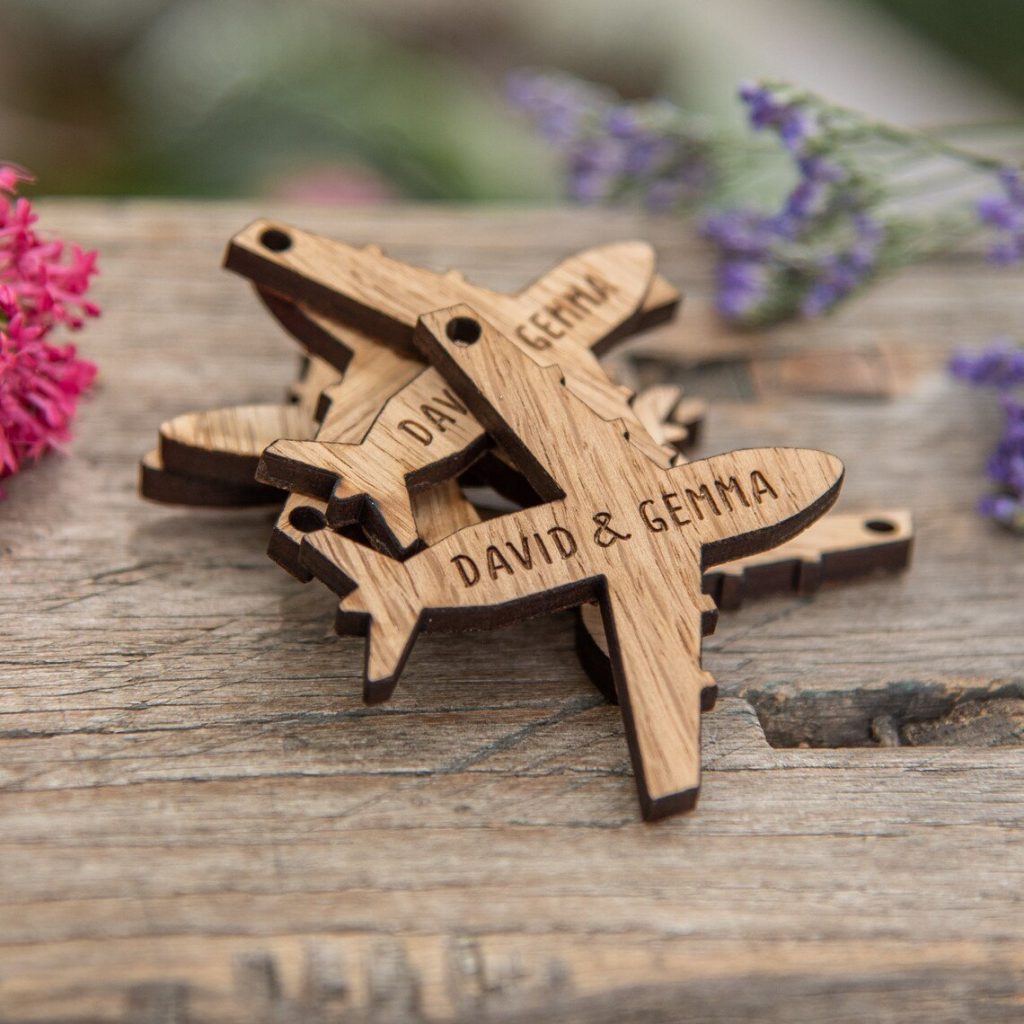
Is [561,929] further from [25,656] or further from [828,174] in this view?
[828,174]

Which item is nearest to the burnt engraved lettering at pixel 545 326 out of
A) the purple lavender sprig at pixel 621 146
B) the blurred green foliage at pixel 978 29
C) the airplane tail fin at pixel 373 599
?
the airplane tail fin at pixel 373 599

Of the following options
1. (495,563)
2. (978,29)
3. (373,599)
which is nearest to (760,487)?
(495,563)

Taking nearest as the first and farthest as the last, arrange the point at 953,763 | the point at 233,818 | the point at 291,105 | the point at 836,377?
1. the point at 233,818
2. the point at 953,763
3. the point at 836,377
4. the point at 291,105

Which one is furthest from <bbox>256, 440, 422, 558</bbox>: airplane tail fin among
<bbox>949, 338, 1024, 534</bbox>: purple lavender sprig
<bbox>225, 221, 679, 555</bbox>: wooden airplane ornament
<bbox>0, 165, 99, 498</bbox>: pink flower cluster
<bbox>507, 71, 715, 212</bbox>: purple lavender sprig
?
<bbox>507, 71, 715, 212</bbox>: purple lavender sprig

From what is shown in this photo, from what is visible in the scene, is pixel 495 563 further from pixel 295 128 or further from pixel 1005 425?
pixel 295 128

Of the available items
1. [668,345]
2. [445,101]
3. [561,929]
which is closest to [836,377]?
[668,345]
